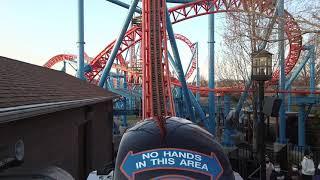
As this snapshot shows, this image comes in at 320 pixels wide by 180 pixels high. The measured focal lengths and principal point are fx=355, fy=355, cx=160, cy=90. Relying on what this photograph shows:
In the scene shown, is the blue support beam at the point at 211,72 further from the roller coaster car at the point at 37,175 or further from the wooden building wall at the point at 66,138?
the roller coaster car at the point at 37,175

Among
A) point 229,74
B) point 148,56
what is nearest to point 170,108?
point 148,56

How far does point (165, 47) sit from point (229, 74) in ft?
30.3

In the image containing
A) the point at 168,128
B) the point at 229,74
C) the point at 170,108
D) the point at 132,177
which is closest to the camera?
the point at 132,177

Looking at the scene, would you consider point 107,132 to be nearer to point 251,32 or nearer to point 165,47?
point 165,47

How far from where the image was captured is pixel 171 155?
123 inches

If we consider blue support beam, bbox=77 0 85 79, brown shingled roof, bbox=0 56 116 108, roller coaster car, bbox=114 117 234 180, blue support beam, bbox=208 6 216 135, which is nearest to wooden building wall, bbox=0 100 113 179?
brown shingled roof, bbox=0 56 116 108

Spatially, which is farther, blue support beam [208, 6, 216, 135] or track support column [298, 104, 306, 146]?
blue support beam [208, 6, 216, 135]

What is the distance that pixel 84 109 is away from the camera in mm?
10289

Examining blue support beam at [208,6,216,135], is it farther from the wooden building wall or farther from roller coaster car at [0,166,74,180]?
roller coaster car at [0,166,74,180]

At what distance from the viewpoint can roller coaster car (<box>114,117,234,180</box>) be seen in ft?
9.78

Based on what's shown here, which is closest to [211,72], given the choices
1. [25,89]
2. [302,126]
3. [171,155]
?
[302,126]

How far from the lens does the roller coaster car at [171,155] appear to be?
2.98m

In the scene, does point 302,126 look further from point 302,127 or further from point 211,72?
point 211,72

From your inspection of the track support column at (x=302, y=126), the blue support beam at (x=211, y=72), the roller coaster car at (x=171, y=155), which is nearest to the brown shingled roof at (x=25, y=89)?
the roller coaster car at (x=171, y=155)
